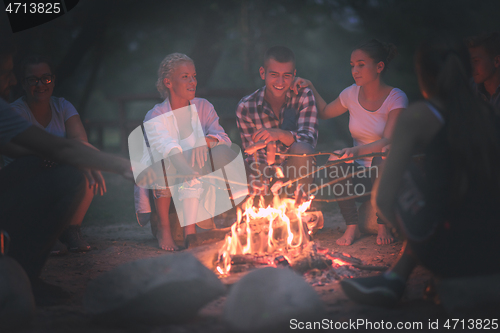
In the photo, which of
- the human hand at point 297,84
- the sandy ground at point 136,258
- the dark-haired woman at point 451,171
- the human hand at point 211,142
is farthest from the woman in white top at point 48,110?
the dark-haired woman at point 451,171

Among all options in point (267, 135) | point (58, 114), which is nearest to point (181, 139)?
point (267, 135)

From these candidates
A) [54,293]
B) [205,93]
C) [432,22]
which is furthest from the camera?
[432,22]

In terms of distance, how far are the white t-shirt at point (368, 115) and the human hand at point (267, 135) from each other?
0.85 metres

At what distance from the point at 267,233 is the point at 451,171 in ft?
5.91

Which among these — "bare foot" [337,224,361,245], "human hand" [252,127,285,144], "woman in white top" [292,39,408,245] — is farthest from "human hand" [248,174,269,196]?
"bare foot" [337,224,361,245]

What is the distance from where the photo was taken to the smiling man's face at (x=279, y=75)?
435 cm

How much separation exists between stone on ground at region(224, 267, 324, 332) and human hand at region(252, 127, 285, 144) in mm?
2191

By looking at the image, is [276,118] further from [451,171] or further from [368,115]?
[451,171]

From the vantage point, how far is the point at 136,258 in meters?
3.73

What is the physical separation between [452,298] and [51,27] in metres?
9.61

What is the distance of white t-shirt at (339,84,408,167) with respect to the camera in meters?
4.10

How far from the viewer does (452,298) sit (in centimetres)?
203

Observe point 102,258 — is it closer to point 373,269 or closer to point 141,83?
point 373,269

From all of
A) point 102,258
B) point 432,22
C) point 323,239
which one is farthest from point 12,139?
point 432,22
